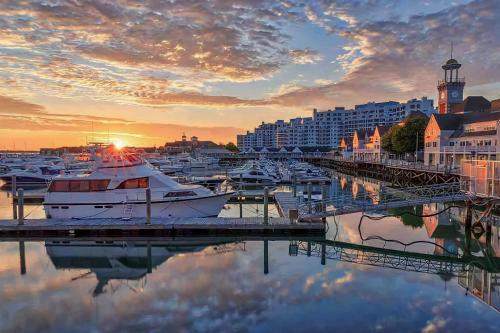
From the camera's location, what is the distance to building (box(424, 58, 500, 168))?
47062 millimetres

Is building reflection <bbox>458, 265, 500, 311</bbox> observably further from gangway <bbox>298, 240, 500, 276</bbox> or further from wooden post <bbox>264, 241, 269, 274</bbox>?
wooden post <bbox>264, 241, 269, 274</bbox>

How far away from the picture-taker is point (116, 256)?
1931 cm

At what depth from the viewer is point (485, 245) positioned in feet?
67.0

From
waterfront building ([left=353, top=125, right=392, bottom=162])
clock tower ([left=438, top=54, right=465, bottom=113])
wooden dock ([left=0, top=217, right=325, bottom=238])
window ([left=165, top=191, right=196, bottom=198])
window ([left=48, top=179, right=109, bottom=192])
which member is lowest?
wooden dock ([left=0, top=217, right=325, bottom=238])

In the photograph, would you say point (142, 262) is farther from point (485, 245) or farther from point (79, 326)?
point (485, 245)

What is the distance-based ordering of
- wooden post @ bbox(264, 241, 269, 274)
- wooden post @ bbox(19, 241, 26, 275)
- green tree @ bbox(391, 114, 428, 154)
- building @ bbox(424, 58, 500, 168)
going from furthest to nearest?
green tree @ bbox(391, 114, 428, 154), building @ bbox(424, 58, 500, 168), wooden post @ bbox(19, 241, 26, 275), wooden post @ bbox(264, 241, 269, 274)

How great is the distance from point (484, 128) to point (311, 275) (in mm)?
46957

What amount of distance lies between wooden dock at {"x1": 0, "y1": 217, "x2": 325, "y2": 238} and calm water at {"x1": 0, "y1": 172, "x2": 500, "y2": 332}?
1.96 ft

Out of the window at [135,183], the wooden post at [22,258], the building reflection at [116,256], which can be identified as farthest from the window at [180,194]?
the wooden post at [22,258]

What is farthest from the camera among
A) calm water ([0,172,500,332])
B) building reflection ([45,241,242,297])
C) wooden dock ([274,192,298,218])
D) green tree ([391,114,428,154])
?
green tree ([391,114,428,154])

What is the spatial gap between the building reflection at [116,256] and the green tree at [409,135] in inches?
2163

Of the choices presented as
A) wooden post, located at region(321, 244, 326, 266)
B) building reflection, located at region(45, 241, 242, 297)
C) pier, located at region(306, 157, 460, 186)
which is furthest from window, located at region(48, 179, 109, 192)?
pier, located at region(306, 157, 460, 186)

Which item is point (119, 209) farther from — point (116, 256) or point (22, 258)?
point (22, 258)

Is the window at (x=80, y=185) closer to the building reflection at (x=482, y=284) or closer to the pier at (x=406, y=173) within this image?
the building reflection at (x=482, y=284)
